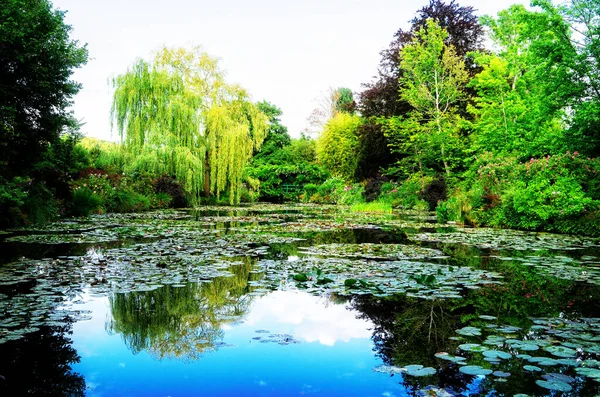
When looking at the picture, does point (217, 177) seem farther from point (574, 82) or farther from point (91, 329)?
point (91, 329)

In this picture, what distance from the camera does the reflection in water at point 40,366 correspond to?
2.19 metres

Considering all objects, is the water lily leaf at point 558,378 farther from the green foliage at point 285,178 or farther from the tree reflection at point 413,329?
the green foliage at point 285,178

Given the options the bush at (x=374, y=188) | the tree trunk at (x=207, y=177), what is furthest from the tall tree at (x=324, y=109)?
the tree trunk at (x=207, y=177)

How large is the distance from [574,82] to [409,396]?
12304mm

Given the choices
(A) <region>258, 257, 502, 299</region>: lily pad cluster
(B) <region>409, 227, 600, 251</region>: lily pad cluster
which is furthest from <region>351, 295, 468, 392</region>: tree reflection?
(B) <region>409, 227, 600, 251</region>: lily pad cluster

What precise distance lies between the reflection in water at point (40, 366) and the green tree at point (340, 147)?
1158 inches

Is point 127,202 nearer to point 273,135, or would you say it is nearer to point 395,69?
point 395,69

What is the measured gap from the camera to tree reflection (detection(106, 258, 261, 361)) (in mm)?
2873

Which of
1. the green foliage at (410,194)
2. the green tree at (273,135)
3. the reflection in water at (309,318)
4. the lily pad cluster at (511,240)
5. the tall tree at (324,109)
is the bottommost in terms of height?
the reflection in water at (309,318)

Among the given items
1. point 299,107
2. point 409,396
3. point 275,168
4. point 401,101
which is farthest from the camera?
point 299,107

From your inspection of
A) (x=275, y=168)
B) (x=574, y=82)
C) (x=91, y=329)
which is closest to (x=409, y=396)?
(x=91, y=329)

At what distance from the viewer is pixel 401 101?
25891 mm

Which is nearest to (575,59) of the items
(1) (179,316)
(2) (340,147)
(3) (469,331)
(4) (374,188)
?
(3) (469,331)

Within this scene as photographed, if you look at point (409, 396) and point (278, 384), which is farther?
point (278, 384)
